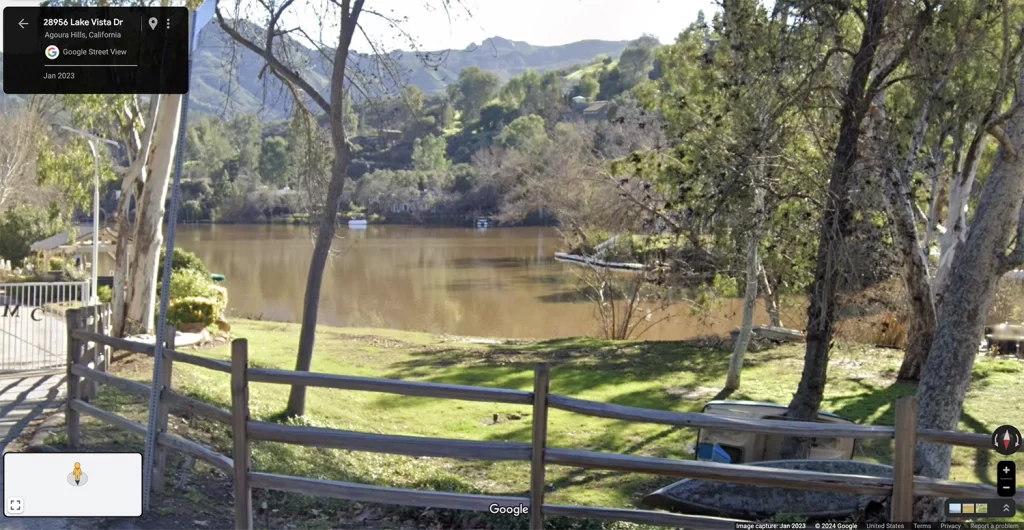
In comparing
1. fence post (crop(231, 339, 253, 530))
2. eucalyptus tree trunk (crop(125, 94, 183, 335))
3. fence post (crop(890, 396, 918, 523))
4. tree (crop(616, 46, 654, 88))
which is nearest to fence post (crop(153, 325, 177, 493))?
fence post (crop(231, 339, 253, 530))

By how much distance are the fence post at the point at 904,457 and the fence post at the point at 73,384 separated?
6.19 meters

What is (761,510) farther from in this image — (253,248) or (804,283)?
(253,248)

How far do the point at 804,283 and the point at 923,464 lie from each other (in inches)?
247

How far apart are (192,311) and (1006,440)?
48.5 ft

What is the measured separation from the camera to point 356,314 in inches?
1180

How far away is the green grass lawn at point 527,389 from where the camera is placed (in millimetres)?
9188

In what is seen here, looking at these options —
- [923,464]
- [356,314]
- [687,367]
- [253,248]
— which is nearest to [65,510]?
[923,464]

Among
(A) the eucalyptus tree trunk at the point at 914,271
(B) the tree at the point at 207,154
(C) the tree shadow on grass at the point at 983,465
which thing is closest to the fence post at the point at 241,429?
(C) the tree shadow on grass at the point at 983,465

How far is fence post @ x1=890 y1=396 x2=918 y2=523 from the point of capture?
183 inches

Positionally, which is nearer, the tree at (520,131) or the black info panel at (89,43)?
the black info panel at (89,43)

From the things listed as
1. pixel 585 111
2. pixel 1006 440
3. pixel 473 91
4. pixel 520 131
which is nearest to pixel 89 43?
pixel 1006 440

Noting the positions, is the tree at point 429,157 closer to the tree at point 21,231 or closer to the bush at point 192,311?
the tree at point 21,231

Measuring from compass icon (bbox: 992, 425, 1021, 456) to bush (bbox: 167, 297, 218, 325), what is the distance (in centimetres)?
1455

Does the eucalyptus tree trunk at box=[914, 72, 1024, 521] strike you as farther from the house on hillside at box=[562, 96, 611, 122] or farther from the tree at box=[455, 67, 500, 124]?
the tree at box=[455, 67, 500, 124]
